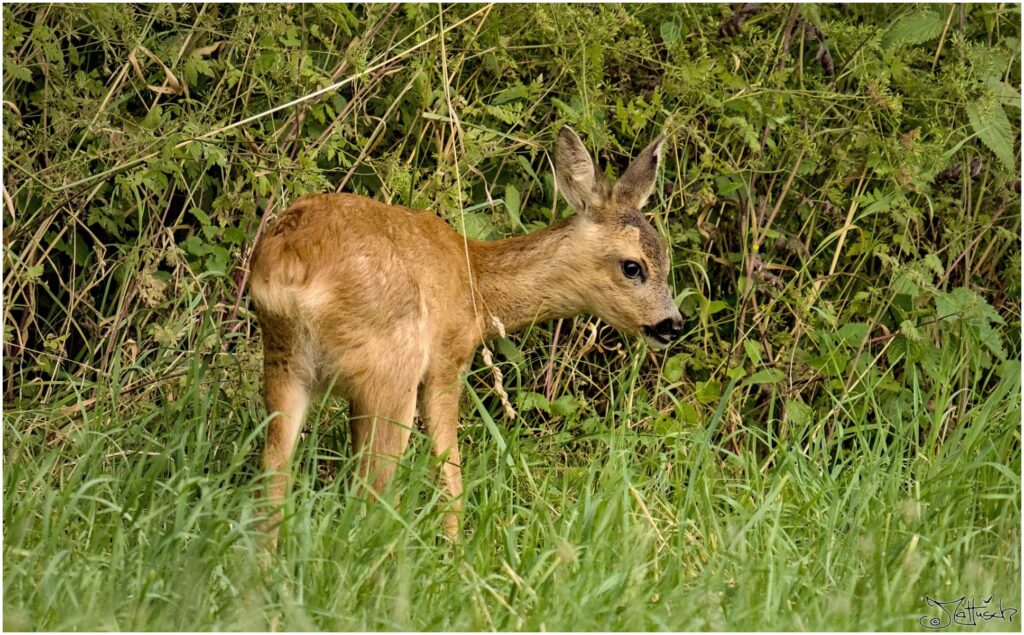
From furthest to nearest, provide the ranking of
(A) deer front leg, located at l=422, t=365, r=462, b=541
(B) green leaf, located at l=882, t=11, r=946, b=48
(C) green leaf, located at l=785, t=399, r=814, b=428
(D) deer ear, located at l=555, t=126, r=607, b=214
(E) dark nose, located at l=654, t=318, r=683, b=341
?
(B) green leaf, located at l=882, t=11, r=946, b=48 < (C) green leaf, located at l=785, t=399, r=814, b=428 < (E) dark nose, located at l=654, t=318, r=683, b=341 < (D) deer ear, located at l=555, t=126, r=607, b=214 < (A) deer front leg, located at l=422, t=365, r=462, b=541

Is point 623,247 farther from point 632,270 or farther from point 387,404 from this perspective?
point 387,404

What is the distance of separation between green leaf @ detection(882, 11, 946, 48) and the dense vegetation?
0.05ft

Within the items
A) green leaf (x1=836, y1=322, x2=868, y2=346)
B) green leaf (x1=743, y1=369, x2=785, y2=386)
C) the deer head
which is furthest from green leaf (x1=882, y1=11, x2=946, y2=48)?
green leaf (x1=743, y1=369, x2=785, y2=386)

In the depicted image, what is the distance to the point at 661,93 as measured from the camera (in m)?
6.00

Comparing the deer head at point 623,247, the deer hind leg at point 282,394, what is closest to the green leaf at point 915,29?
the deer head at point 623,247

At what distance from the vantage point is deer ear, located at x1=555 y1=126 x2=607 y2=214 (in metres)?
5.20

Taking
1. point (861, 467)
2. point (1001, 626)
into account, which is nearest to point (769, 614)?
point (1001, 626)

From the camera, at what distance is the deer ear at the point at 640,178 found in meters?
5.29

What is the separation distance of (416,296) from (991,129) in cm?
269

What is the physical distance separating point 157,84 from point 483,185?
148cm

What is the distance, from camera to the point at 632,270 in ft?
17.4

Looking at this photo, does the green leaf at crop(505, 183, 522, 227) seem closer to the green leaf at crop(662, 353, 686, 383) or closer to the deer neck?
the deer neck

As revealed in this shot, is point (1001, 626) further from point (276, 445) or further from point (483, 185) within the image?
point (483, 185)

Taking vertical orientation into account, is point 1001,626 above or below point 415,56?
below
